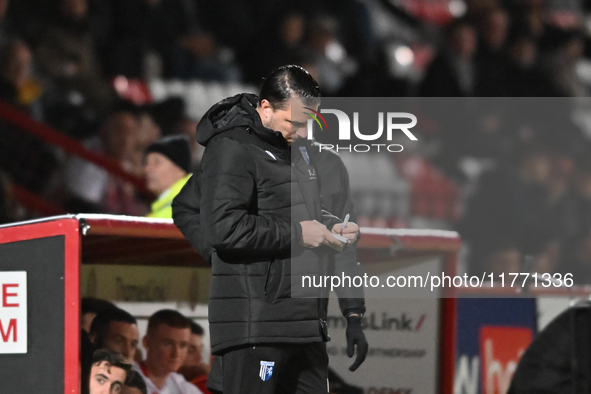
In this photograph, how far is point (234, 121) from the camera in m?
2.62

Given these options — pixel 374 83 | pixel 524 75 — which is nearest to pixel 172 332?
pixel 374 83

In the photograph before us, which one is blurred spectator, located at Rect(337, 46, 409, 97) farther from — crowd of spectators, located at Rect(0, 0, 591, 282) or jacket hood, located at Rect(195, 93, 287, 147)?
jacket hood, located at Rect(195, 93, 287, 147)

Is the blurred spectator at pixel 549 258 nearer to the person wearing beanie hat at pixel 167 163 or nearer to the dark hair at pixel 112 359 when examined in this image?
the person wearing beanie hat at pixel 167 163

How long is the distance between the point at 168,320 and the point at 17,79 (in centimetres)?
315

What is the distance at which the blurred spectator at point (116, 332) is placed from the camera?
3.45 metres

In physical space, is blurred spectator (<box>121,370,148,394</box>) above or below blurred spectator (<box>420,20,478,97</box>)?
below

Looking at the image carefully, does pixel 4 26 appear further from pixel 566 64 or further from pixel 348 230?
pixel 566 64

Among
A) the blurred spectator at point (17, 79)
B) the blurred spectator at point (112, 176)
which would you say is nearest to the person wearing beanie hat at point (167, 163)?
the blurred spectator at point (112, 176)

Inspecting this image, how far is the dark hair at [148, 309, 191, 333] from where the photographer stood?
3.75 meters

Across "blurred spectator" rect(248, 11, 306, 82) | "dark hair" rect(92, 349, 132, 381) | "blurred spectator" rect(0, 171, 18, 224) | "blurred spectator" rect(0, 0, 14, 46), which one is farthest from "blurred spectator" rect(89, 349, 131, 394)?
"blurred spectator" rect(248, 11, 306, 82)

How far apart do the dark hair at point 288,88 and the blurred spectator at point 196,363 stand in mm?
1585

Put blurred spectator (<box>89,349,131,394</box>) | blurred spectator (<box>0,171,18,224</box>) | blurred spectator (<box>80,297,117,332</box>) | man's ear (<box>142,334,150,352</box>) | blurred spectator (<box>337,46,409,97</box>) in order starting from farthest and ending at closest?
blurred spectator (<box>337,46,409,97</box>), blurred spectator (<box>0,171,18,224</box>), man's ear (<box>142,334,150,352</box>), blurred spectator (<box>80,297,117,332</box>), blurred spectator (<box>89,349,131,394</box>)

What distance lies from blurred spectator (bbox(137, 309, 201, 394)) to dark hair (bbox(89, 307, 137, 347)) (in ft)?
0.41

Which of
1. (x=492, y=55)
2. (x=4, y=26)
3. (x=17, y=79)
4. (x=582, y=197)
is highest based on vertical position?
(x=492, y=55)
